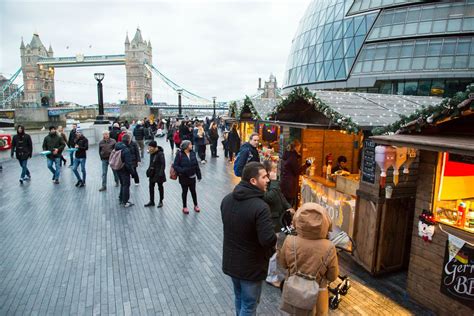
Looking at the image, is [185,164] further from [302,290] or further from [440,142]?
[440,142]

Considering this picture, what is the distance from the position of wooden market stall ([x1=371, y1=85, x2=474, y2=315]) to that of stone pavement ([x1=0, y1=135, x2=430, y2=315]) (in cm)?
51

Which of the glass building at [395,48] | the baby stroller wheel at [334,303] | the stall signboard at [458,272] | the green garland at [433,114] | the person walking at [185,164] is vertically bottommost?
the baby stroller wheel at [334,303]

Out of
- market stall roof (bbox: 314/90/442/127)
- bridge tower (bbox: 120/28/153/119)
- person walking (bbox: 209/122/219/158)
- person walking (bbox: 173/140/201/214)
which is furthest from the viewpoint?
bridge tower (bbox: 120/28/153/119)

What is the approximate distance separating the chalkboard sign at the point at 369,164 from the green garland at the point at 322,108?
407mm

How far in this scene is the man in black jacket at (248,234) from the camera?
2.99 metres

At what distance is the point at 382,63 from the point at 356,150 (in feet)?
63.1

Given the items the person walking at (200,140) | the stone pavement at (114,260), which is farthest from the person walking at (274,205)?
the person walking at (200,140)

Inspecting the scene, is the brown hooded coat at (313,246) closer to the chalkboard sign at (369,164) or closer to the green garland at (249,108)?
the chalkboard sign at (369,164)

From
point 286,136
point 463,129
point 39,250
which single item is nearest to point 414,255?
point 463,129

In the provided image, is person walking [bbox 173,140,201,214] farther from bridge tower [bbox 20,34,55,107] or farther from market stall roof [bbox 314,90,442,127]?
bridge tower [bbox 20,34,55,107]

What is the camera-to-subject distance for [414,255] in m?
4.71

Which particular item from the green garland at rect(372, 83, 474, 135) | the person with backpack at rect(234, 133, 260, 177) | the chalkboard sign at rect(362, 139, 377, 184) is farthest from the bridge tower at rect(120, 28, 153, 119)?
the green garland at rect(372, 83, 474, 135)

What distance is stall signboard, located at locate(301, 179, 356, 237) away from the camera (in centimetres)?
630

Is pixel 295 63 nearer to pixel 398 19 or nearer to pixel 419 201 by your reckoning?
pixel 398 19
